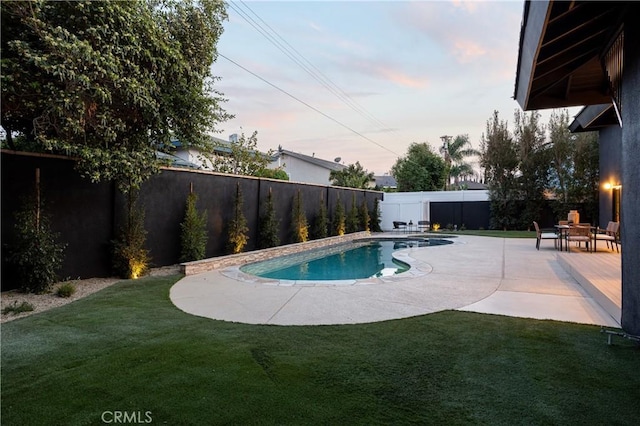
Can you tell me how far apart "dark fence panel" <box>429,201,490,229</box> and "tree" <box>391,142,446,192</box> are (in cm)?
593

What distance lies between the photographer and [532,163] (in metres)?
19.8

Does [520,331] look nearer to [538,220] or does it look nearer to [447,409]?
[447,409]

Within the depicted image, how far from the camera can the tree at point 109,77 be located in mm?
4746

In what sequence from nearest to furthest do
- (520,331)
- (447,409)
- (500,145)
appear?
1. (447,409)
2. (520,331)
3. (500,145)

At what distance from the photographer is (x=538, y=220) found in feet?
66.6

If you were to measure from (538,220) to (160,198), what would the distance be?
20402 mm

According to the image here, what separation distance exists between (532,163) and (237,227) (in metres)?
17.6

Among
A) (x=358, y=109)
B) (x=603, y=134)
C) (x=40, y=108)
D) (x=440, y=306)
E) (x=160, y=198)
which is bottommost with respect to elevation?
(x=440, y=306)

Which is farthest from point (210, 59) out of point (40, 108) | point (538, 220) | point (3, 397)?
point (538, 220)

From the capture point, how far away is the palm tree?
35.3 meters

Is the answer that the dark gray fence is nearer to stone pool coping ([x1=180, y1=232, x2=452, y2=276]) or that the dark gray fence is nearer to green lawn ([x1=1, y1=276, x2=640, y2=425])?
stone pool coping ([x1=180, y1=232, x2=452, y2=276])

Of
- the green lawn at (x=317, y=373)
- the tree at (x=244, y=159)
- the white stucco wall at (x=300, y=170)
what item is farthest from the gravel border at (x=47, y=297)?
the white stucco wall at (x=300, y=170)

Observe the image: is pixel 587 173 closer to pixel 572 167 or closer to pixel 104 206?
pixel 572 167

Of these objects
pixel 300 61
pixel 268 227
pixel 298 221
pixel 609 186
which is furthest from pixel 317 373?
pixel 300 61
